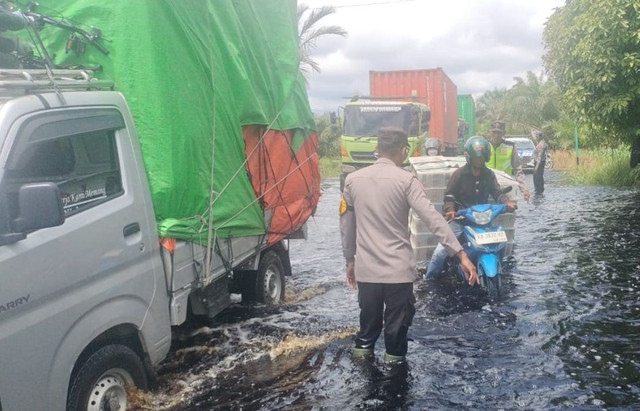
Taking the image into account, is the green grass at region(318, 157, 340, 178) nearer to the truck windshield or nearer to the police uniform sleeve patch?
the truck windshield

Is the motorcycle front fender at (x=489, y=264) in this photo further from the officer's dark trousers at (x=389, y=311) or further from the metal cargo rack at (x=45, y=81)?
the metal cargo rack at (x=45, y=81)

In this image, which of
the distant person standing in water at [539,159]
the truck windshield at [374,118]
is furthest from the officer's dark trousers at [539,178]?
the truck windshield at [374,118]

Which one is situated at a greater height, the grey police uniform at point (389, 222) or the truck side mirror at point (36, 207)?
the truck side mirror at point (36, 207)

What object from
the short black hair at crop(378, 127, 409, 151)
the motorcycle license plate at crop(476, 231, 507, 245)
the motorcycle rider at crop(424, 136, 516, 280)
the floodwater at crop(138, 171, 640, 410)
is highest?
the short black hair at crop(378, 127, 409, 151)

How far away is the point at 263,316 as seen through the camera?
643 cm

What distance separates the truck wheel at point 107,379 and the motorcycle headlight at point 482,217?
149 inches

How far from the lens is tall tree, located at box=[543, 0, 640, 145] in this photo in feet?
41.5

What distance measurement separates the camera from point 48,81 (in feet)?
11.6

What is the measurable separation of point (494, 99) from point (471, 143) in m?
52.3

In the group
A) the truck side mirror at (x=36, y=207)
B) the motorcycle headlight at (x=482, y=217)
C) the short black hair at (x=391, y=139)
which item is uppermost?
the short black hair at (x=391, y=139)

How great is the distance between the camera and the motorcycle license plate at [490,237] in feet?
20.2

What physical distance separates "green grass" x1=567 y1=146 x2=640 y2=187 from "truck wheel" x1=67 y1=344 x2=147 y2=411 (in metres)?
16.2

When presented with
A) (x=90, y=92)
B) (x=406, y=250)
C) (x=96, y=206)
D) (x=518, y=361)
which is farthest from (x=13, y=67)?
(x=518, y=361)

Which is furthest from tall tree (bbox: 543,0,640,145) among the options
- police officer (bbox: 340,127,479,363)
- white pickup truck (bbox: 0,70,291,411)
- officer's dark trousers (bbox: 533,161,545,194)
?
white pickup truck (bbox: 0,70,291,411)
